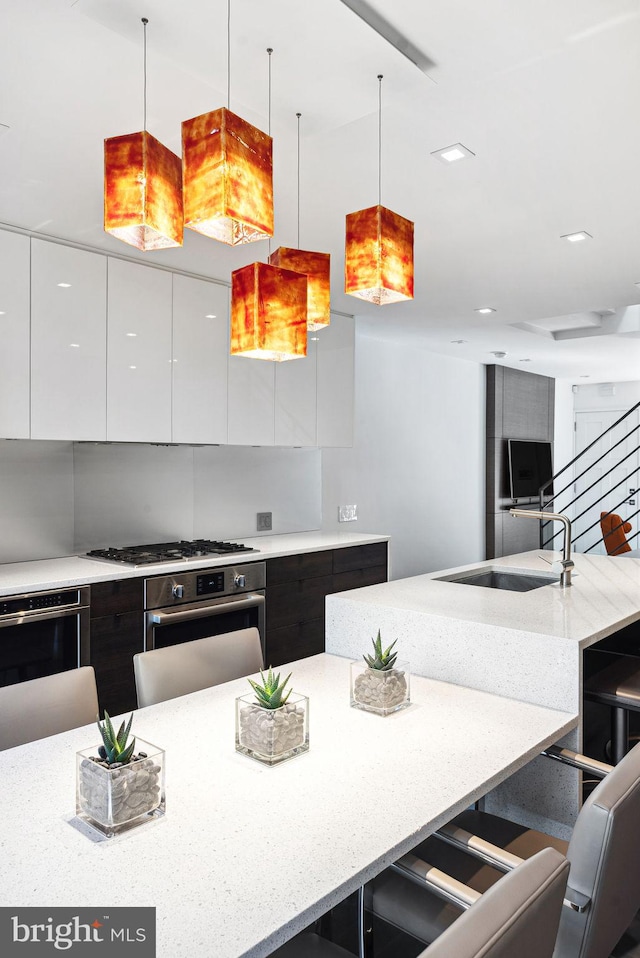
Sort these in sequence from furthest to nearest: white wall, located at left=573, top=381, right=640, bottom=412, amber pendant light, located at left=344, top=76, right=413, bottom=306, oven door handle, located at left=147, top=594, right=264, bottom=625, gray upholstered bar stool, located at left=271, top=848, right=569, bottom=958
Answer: white wall, located at left=573, top=381, right=640, bottom=412 < oven door handle, located at left=147, top=594, right=264, bottom=625 < amber pendant light, located at left=344, top=76, right=413, bottom=306 < gray upholstered bar stool, located at left=271, top=848, right=569, bottom=958

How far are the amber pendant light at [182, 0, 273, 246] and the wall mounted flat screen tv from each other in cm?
643

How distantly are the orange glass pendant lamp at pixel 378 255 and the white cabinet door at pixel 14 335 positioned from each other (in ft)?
6.31

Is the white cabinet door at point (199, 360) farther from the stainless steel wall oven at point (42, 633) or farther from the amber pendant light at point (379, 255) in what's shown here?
the amber pendant light at point (379, 255)

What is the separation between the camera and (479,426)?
7.18 metres

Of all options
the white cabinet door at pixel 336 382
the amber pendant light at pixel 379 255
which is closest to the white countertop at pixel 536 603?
the amber pendant light at pixel 379 255

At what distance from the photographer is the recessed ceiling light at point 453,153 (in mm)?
2218

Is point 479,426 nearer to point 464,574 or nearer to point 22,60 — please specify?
point 464,574

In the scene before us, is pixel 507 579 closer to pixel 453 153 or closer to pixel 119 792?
pixel 453 153

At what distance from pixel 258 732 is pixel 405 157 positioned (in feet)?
6.17

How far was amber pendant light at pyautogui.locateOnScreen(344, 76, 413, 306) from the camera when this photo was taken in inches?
60.1

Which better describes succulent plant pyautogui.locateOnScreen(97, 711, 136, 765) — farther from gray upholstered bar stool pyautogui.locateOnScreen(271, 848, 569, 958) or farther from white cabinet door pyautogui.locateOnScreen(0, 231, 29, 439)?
white cabinet door pyautogui.locateOnScreen(0, 231, 29, 439)

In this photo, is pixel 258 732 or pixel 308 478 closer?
pixel 258 732

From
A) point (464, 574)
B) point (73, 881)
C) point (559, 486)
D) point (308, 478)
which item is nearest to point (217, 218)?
point (73, 881)

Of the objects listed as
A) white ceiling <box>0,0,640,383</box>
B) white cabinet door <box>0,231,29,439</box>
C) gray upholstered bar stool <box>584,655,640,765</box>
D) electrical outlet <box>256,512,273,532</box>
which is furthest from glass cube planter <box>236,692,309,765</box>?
electrical outlet <box>256,512,273,532</box>
